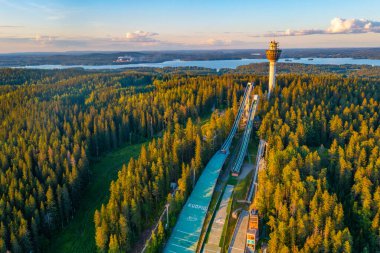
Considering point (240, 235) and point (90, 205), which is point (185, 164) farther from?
point (240, 235)

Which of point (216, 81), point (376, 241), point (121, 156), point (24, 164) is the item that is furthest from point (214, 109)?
point (376, 241)

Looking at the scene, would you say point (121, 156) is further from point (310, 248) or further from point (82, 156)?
point (310, 248)

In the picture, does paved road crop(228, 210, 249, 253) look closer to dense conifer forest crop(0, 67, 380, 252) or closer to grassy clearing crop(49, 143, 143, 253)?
dense conifer forest crop(0, 67, 380, 252)

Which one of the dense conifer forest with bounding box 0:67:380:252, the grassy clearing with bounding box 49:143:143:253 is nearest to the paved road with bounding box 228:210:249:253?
the dense conifer forest with bounding box 0:67:380:252

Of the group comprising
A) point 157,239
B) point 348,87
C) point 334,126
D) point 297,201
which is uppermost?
point 348,87

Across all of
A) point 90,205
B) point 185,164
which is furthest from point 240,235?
point 90,205

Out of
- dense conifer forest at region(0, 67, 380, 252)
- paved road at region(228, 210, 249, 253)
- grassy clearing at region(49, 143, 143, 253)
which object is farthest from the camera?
grassy clearing at region(49, 143, 143, 253)
